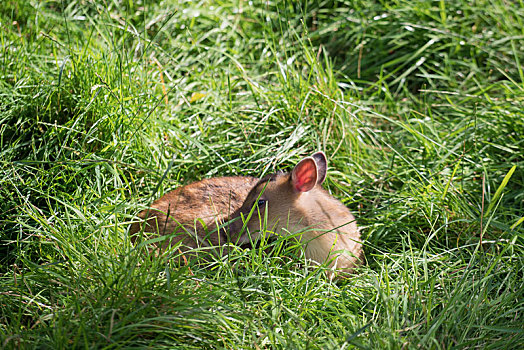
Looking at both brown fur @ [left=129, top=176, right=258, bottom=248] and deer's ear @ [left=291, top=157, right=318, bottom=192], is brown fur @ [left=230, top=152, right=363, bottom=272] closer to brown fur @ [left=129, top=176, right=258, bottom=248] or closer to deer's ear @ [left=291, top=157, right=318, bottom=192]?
deer's ear @ [left=291, top=157, right=318, bottom=192]

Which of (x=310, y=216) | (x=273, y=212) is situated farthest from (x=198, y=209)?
(x=310, y=216)

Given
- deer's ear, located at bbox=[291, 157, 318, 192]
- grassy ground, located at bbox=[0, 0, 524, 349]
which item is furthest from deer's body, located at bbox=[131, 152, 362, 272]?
grassy ground, located at bbox=[0, 0, 524, 349]

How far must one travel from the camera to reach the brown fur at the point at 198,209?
365cm

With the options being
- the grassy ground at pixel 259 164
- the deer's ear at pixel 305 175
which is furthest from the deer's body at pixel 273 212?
the grassy ground at pixel 259 164

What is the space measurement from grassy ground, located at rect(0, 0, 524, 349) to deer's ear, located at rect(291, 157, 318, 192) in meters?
0.41

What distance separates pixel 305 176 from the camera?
3791 mm

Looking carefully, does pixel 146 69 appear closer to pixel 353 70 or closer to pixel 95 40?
pixel 95 40

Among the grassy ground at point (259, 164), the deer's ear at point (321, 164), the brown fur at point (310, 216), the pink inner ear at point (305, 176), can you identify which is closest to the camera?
the grassy ground at point (259, 164)

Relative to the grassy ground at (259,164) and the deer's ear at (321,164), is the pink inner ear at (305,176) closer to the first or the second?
the deer's ear at (321,164)

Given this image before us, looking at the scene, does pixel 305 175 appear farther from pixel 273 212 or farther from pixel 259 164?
pixel 259 164

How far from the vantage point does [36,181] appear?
11.9ft

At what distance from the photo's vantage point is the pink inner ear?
12.3 ft

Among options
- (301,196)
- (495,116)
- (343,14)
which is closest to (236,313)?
(301,196)

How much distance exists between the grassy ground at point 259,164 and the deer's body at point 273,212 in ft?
0.47
